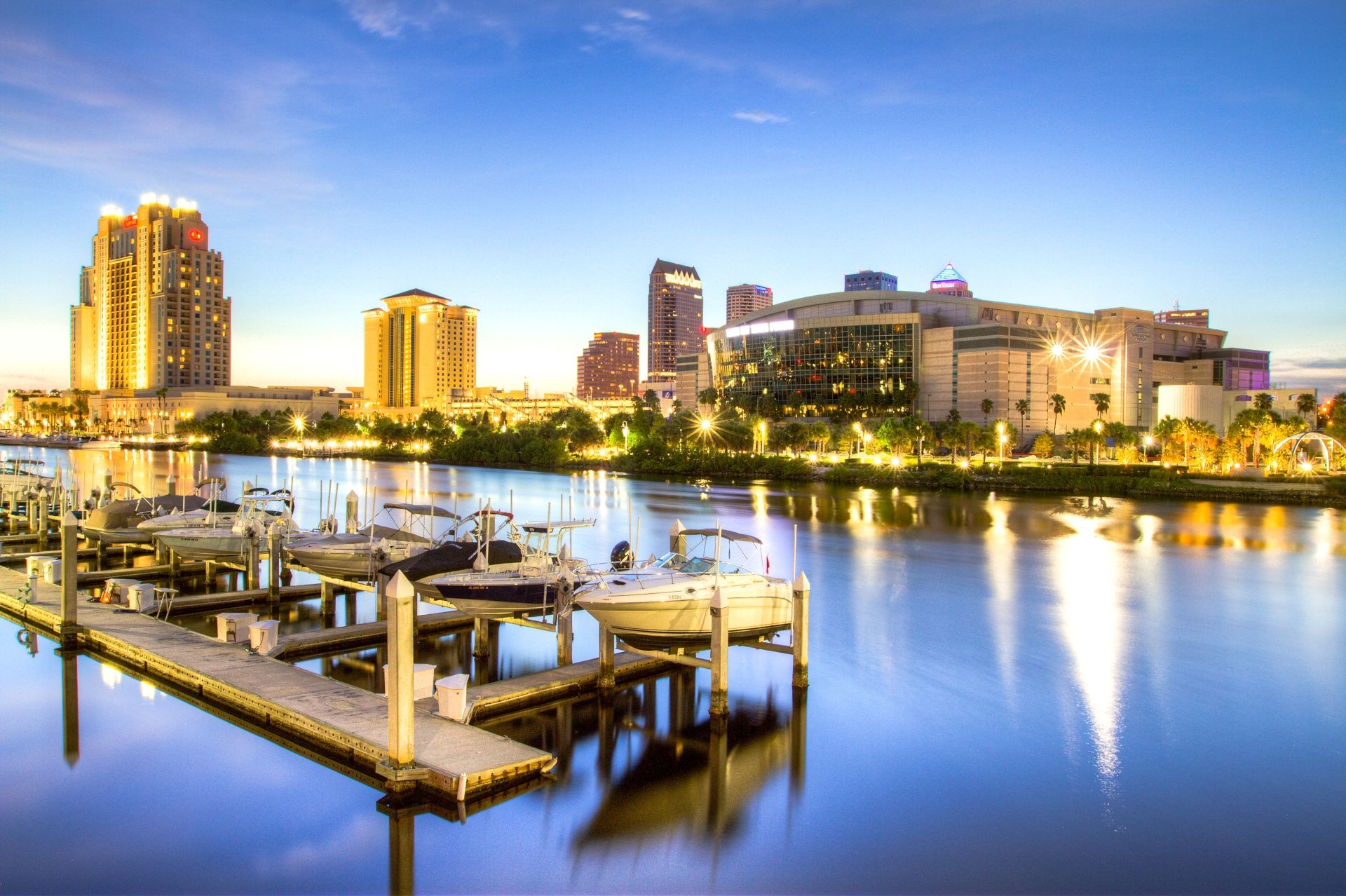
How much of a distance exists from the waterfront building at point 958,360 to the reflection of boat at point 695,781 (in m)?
139

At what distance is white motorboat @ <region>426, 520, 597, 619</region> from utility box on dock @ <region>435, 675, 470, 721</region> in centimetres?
496

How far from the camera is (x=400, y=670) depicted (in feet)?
47.4

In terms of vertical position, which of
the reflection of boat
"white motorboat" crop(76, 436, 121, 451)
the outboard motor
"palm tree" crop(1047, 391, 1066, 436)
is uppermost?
"palm tree" crop(1047, 391, 1066, 436)

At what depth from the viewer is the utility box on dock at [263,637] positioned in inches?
851

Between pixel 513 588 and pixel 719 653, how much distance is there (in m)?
6.14

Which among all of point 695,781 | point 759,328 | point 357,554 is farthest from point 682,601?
point 759,328

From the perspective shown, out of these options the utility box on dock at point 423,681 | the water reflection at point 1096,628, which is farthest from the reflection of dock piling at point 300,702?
the water reflection at point 1096,628

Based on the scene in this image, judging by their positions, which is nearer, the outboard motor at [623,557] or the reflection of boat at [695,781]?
the reflection of boat at [695,781]

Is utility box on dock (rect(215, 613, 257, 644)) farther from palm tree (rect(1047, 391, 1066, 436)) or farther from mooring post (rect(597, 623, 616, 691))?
palm tree (rect(1047, 391, 1066, 436))

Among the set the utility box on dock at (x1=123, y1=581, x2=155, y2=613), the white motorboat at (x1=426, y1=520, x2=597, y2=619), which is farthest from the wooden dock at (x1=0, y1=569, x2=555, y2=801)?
the white motorboat at (x1=426, y1=520, x2=597, y2=619)

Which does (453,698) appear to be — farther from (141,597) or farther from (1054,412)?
(1054,412)

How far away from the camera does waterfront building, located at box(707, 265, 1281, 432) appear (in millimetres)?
153375

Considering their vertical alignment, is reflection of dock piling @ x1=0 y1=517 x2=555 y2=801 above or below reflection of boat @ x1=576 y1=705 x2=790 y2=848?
above

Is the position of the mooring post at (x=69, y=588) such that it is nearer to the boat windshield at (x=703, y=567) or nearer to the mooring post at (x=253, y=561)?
the mooring post at (x=253, y=561)
